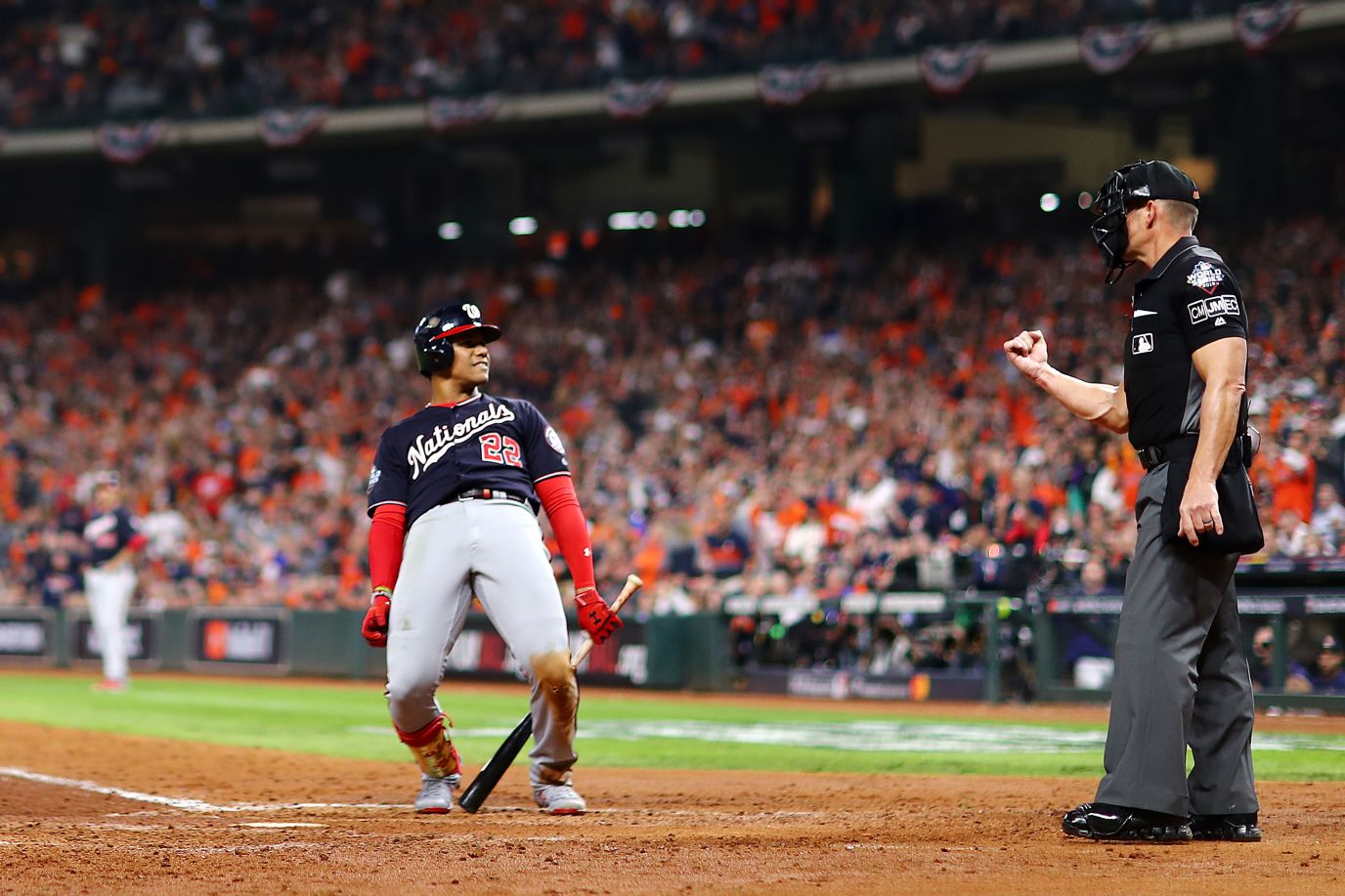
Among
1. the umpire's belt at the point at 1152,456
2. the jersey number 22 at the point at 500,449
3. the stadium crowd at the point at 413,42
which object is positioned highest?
the stadium crowd at the point at 413,42

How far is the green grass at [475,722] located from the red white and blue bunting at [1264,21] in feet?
→ 35.2

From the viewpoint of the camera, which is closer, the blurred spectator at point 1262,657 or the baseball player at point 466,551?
the baseball player at point 466,551

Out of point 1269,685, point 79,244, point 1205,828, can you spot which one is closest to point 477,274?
point 79,244

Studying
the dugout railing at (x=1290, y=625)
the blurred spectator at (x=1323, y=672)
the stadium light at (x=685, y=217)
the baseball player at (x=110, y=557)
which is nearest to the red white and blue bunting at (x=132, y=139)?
the stadium light at (x=685, y=217)

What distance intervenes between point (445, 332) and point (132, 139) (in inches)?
974

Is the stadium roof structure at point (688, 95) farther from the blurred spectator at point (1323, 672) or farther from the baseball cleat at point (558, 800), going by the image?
the baseball cleat at point (558, 800)

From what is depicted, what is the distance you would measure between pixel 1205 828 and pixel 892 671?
10.0 metres

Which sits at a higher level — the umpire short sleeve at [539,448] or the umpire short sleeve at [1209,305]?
the umpire short sleeve at [1209,305]

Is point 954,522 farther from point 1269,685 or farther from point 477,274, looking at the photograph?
point 477,274

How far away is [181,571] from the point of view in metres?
22.9

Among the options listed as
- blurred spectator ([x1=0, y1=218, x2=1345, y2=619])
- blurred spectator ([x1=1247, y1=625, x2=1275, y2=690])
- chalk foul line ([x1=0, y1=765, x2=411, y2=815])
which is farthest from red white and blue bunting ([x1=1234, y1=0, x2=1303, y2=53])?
chalk foul line ([x1=0, y1=765, x2=411, y2=815])

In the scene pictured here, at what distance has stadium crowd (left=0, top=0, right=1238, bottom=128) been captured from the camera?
78.6 feet

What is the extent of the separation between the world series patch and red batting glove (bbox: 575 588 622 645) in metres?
2.54

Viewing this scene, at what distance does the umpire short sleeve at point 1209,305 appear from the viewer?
5312 mm
